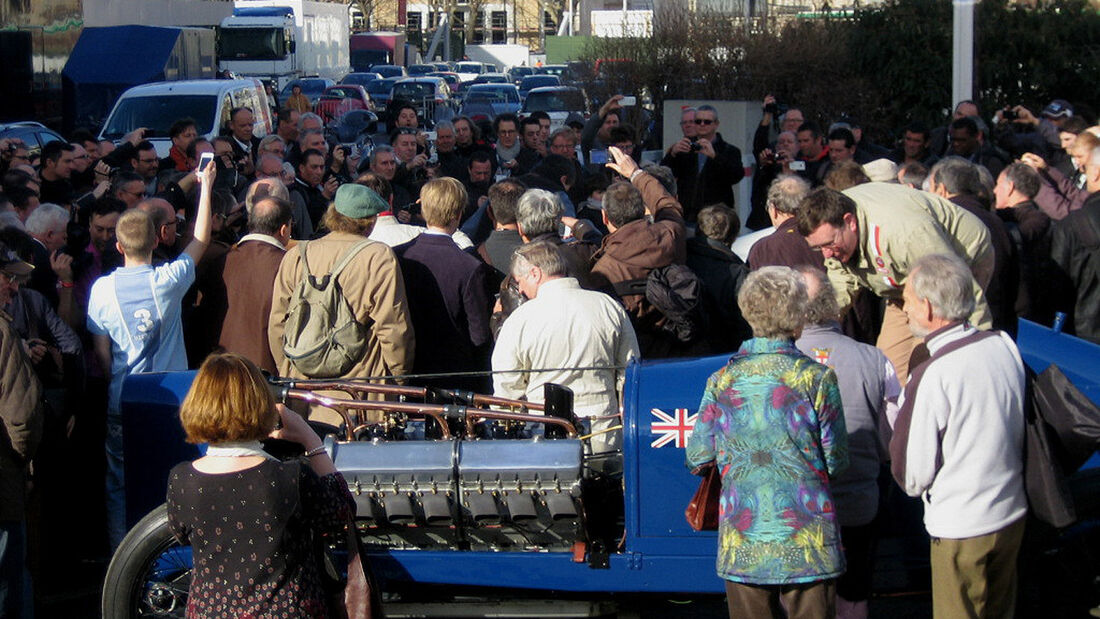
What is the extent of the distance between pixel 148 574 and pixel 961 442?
312 centimetres

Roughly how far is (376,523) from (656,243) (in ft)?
7.32

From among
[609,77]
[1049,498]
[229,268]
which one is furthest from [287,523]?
[609,77]

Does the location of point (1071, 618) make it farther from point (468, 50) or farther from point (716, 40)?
point (468, 50)

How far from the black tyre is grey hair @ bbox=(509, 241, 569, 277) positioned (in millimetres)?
1848

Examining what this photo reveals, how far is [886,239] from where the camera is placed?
18.7 feet

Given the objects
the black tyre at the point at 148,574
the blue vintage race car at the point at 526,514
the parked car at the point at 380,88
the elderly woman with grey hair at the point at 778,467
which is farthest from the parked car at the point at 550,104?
the elderly woman with grey hair at the point at 778,467

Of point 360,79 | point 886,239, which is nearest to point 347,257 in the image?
point 886,239

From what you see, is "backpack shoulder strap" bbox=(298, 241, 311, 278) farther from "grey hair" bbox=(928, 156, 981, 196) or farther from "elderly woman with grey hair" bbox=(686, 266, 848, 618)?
"grey hair" bbox=(928, 156, 981, 196)

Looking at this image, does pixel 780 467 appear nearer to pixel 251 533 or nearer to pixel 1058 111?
pixel 251 533

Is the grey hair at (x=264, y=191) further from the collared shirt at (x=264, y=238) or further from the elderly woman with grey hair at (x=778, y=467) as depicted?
the elderly woman with grey hair at (x=778, y=467)

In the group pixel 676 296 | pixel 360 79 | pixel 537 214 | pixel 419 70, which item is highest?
pixel 419 70

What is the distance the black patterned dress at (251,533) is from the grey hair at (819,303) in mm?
1910

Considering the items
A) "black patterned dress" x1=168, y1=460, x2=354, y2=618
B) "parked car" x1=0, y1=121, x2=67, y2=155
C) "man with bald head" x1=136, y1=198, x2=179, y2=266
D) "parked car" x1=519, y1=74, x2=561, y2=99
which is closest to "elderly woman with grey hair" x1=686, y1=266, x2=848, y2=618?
"black patterned dress" x1=168, y1=460, x2=354, y2=618

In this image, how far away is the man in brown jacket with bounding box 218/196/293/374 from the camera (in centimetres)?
645
